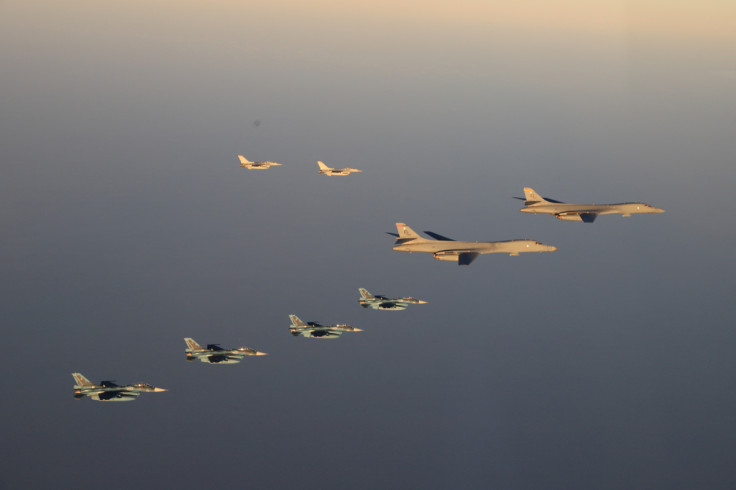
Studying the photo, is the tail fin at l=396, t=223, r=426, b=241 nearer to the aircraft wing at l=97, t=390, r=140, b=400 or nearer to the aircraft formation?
the aircraft formation

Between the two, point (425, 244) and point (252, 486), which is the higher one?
point (425, 244)

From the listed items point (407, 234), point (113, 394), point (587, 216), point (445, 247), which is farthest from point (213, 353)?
point (587, 216)

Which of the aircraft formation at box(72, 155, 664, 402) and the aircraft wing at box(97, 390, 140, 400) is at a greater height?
the aircraft formation at box(72, 155, 664, 402)

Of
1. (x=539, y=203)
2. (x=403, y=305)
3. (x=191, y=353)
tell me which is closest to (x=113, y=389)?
(x=191, y=353)

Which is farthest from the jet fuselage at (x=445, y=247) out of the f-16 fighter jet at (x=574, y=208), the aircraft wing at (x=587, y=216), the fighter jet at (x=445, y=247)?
the aircraft wing at (x=587, y=216)

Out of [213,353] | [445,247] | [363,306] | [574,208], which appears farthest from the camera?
[574,208]

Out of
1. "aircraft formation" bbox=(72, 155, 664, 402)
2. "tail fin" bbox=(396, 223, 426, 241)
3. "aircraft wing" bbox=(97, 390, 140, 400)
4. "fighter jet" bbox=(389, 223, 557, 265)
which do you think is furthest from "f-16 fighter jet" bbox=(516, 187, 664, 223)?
"aircraft wing" bbox=(97, 390, 140, 400)

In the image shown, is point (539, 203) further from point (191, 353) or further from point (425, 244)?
point (191, 353)

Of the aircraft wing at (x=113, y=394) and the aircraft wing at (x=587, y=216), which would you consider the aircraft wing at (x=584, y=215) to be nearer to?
the aircraft wing at (x=587, y=216)

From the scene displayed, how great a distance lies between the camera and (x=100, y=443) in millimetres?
198125

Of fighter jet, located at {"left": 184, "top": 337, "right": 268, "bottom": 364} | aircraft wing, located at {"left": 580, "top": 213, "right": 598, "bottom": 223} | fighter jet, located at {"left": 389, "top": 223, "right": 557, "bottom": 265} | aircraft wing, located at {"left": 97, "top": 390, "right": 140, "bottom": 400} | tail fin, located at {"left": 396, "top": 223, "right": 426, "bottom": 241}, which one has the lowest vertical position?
aircraft wing, located at {"left": 97, "top": 390, "right": 140, "bottom": 400}

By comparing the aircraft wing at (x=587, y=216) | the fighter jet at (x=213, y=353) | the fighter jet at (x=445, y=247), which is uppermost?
the aircraft wing at (x=587, y=216)

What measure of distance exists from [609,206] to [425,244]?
37234 mm

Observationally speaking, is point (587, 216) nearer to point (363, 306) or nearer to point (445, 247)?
point (445, 247)
